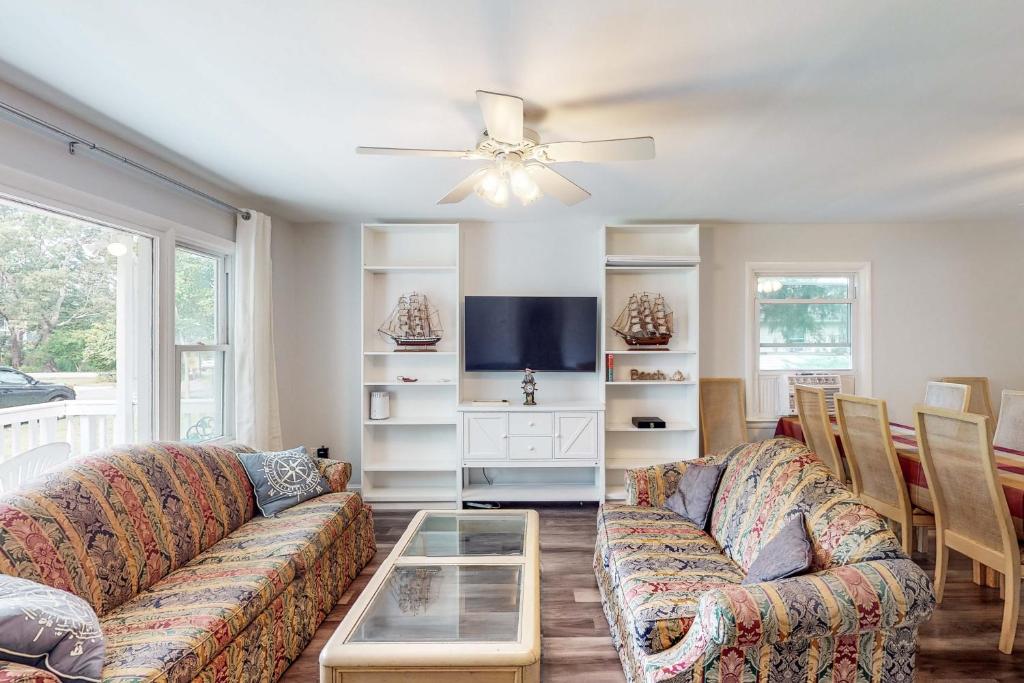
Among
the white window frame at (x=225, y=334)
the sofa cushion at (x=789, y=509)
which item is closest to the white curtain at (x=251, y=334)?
the white window frame at (x=225, y=334)

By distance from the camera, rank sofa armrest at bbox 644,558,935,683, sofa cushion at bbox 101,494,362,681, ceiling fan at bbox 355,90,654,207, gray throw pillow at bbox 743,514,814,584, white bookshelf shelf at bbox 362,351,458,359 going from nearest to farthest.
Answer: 1. sofa armrest at bbox 644,558,935,683
2. sofa cushion at bbox 101,494,362,681
3. gray throw pillow at bbox 743,514,814,584
4. ceiling fan at bbox 355,90,654,207
5. white bookshelf shelf at bbox 362,351,458,359

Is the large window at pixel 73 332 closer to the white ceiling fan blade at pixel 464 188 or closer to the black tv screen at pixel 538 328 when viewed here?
the white ceiling fan blade at pixel 464 188

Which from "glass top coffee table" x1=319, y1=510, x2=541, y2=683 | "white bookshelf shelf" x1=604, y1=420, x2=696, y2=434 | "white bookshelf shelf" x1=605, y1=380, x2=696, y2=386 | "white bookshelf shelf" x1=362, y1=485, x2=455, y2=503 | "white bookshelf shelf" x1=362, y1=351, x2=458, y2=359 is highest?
"white bookshelf shelf" x1=362, y1=351, x2=458, y2=359

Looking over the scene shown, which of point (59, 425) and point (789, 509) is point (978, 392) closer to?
point (789, 509)

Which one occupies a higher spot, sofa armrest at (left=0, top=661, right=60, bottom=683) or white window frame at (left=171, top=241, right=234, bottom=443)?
white window frame at (left=171, top=241, right=234, bottom=443)

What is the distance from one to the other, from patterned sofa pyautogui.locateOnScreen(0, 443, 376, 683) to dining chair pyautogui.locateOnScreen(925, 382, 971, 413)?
13.3 feet

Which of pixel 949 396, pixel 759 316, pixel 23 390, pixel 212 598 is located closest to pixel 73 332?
pixel 23 390

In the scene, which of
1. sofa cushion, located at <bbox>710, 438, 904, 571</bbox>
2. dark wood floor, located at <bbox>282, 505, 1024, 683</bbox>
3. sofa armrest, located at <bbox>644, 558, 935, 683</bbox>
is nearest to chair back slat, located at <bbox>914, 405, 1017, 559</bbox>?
dark wood floor, located at <bbox>282, 505, 1024, 683</bbox>

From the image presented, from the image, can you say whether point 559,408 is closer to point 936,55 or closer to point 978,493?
point 978,493

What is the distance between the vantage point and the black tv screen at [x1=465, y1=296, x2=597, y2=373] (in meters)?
4.42

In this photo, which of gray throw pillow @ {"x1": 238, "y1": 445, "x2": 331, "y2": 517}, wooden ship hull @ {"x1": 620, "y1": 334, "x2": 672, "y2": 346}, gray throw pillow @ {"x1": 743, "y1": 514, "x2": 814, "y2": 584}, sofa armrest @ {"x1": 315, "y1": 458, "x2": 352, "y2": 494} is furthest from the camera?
wooden ship hull @ {"x1": 620, "y1": 334, "x2": 672, "y2": 346}

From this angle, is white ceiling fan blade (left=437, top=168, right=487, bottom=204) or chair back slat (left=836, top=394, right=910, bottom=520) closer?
white ceiling fan blade (left=437, top=168, right=487, bottom=204)

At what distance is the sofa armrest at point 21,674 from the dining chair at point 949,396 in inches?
180

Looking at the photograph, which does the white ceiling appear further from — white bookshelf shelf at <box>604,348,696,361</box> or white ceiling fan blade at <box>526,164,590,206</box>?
white bookshelf shelf at <box>604,348,696,361</box>
